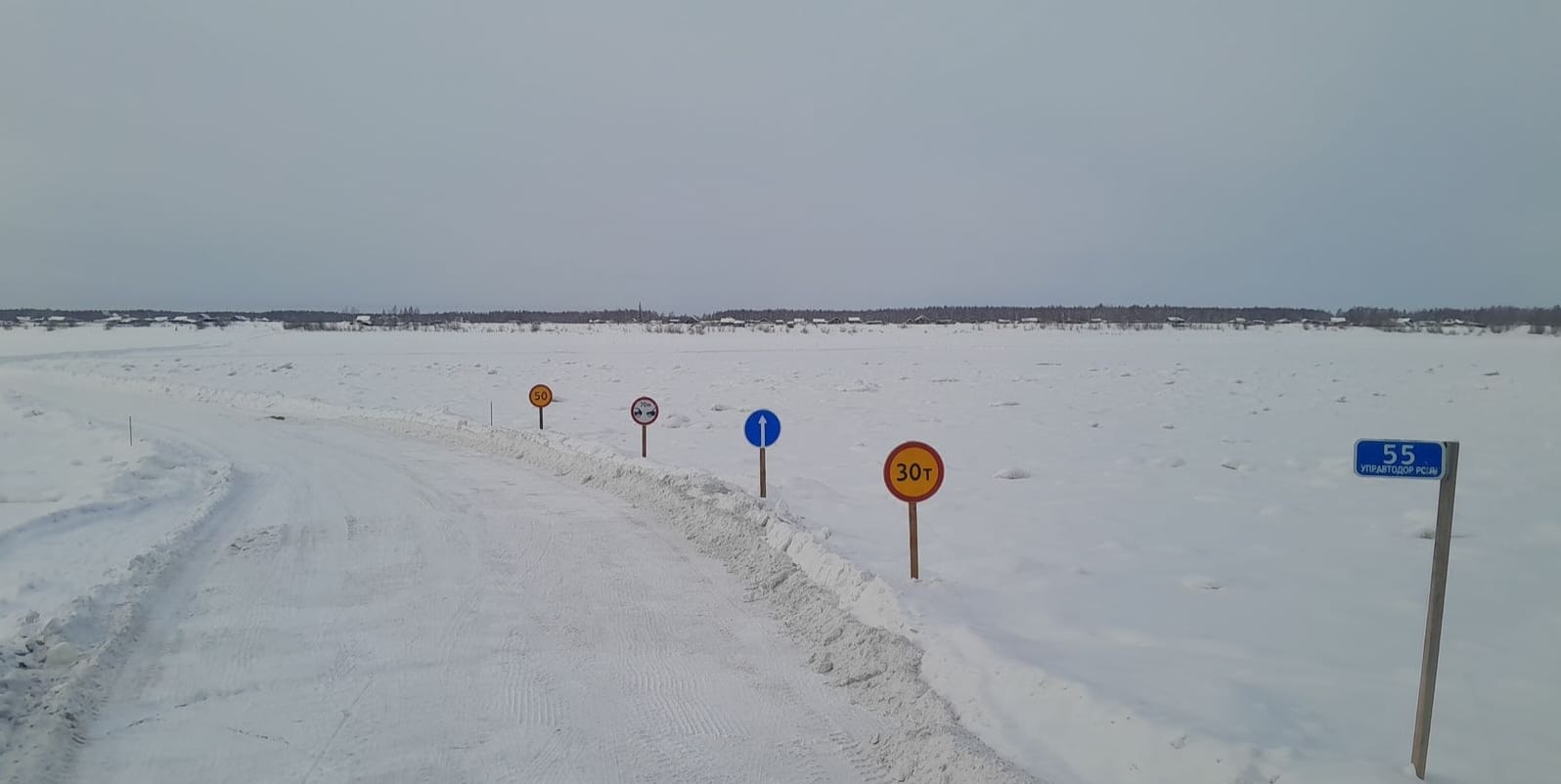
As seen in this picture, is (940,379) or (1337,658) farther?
(940,379)

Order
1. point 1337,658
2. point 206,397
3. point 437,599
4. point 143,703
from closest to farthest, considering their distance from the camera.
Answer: point 143,703, point 1337,658, point 437,599, point 206,397

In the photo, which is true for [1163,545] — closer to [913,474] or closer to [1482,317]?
[913,474]

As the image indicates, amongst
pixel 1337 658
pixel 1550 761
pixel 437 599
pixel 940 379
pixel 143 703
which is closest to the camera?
pixel 1550 761

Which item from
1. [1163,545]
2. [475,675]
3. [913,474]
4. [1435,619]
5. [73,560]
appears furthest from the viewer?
[1163,545]

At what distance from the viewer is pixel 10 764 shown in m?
4.25

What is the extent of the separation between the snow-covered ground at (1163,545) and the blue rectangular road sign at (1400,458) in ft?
4.68

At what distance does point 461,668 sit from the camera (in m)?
5.57

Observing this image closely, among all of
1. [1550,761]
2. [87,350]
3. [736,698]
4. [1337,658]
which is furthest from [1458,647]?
[87,350]

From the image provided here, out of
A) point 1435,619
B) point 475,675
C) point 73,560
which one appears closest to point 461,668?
point 475,675

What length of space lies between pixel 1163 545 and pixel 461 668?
657 cm

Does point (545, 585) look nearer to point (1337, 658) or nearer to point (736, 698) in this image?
point (736, 698)

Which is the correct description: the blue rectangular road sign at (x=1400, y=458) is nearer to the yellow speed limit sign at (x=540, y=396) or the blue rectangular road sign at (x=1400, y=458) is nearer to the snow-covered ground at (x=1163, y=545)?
the snow-covered ground at (x=1163, y=545)

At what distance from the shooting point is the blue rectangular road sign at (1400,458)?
12.7ft

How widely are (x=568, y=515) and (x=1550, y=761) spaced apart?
29.6 ft
